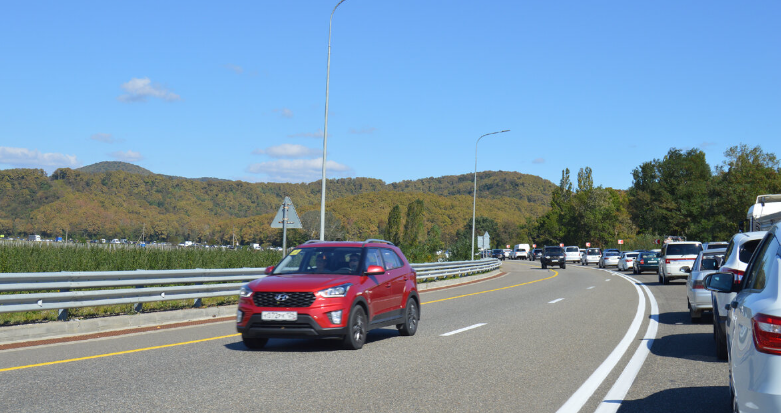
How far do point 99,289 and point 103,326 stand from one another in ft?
6.54

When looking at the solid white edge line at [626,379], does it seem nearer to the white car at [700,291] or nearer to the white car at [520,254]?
the white car at [700,291]

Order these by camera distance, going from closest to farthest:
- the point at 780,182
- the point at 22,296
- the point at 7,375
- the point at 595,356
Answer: the point at 7,375 < the point at 595,356 < the point at 22,296 < the point at 780,182

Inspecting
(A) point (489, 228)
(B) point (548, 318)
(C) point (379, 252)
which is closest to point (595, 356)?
(C) point (379, 252)

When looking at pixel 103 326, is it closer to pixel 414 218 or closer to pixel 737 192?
pixel 737 192

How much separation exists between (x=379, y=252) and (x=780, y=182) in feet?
201

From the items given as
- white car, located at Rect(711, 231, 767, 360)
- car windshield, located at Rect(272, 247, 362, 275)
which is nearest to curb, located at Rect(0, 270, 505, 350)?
car windshield, located at Rect(272, 247, 362, 275)

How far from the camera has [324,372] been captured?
855 centimetres

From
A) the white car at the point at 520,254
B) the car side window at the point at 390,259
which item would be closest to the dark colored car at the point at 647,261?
the car side window at the point at 390,259

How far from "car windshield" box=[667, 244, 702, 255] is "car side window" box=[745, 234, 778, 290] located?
26.2 metres

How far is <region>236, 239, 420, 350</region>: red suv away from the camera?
10.1 meters

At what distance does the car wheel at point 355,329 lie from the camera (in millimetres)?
10438

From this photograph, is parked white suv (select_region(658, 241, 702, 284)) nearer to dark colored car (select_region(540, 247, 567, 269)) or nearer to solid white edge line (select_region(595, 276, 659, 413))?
solid white edge line (select_region(595, 276, 659, 413))

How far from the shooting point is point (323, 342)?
38.8 feet

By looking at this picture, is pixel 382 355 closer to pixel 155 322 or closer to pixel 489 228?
pixel 155 322
